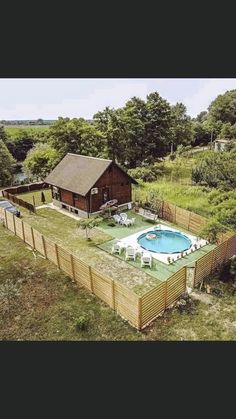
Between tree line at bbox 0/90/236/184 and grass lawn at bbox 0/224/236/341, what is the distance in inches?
834

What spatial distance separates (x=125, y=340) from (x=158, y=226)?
11532 millimetres

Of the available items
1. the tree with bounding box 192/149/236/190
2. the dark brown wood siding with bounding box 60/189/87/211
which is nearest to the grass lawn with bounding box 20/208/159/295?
the dark brown wood siding with bounding box 60/189/87/211

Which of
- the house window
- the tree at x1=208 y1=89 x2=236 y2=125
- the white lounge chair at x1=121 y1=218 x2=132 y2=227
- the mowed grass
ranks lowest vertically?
the mowed grass

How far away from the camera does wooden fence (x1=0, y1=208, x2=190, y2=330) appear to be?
11844 mm

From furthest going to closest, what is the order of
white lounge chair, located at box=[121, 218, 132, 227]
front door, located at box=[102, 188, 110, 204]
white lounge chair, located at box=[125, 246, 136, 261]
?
front door, located at box=[102, 188, 110, 204] < white lounge chair, located at box=[121, 218, 132, 227] < white lounge chair, located at box=[125, 246, 136, 261]

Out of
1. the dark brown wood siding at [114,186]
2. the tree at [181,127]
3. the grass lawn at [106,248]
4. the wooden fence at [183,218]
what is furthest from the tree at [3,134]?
the wooden fence at [183,218]

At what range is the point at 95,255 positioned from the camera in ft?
58.9

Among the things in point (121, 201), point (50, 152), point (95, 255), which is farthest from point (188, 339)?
point (50, 152)

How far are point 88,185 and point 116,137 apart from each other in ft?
54.3

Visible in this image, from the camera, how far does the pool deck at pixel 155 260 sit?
52.8ft

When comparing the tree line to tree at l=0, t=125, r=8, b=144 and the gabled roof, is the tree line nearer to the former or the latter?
tree at l=0, t=125, r=8, b=144

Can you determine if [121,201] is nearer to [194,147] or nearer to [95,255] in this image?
[95,255]

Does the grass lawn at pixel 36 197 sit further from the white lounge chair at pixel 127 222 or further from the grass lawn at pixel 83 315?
the grass lawn at pixel 83 315

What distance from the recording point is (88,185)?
76.9 feet
